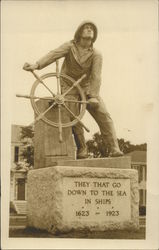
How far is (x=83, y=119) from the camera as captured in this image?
350 cm

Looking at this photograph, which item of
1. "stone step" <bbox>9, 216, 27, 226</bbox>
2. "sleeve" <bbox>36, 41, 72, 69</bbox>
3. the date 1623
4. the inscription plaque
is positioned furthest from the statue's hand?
"stone step" <bbox>9, 216, 27, 226</bbox>

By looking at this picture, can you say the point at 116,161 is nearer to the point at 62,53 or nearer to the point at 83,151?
the point at 83,151

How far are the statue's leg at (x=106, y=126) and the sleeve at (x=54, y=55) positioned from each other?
44cm

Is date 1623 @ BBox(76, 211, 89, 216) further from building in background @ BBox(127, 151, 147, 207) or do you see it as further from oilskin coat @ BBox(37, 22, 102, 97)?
oilskin coat @ BBox(37, 22, 102, 97)

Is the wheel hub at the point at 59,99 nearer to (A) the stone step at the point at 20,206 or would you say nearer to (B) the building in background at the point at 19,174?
(B) the building in background at the point at 19,174

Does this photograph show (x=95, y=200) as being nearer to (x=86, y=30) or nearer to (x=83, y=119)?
(x=83, y=119)

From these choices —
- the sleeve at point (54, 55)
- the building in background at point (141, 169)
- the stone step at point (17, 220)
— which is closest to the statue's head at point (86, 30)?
the sleeve at point (54, 55)

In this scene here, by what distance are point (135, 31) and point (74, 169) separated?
112 centimetres

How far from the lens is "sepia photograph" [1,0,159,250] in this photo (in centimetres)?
332

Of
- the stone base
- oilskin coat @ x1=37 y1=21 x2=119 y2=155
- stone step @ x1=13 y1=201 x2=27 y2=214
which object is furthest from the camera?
oilskin coat @ x1=37 y1=21 x2=119 y2=155

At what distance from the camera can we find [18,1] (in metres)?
3.46

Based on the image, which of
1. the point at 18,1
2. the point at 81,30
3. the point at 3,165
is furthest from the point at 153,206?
the point at 18,1

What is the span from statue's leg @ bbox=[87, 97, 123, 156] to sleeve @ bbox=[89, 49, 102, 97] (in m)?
0.07

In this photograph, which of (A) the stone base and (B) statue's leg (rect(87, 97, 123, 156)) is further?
(B) statue's leg (rect(87, 97, 123, 156))
